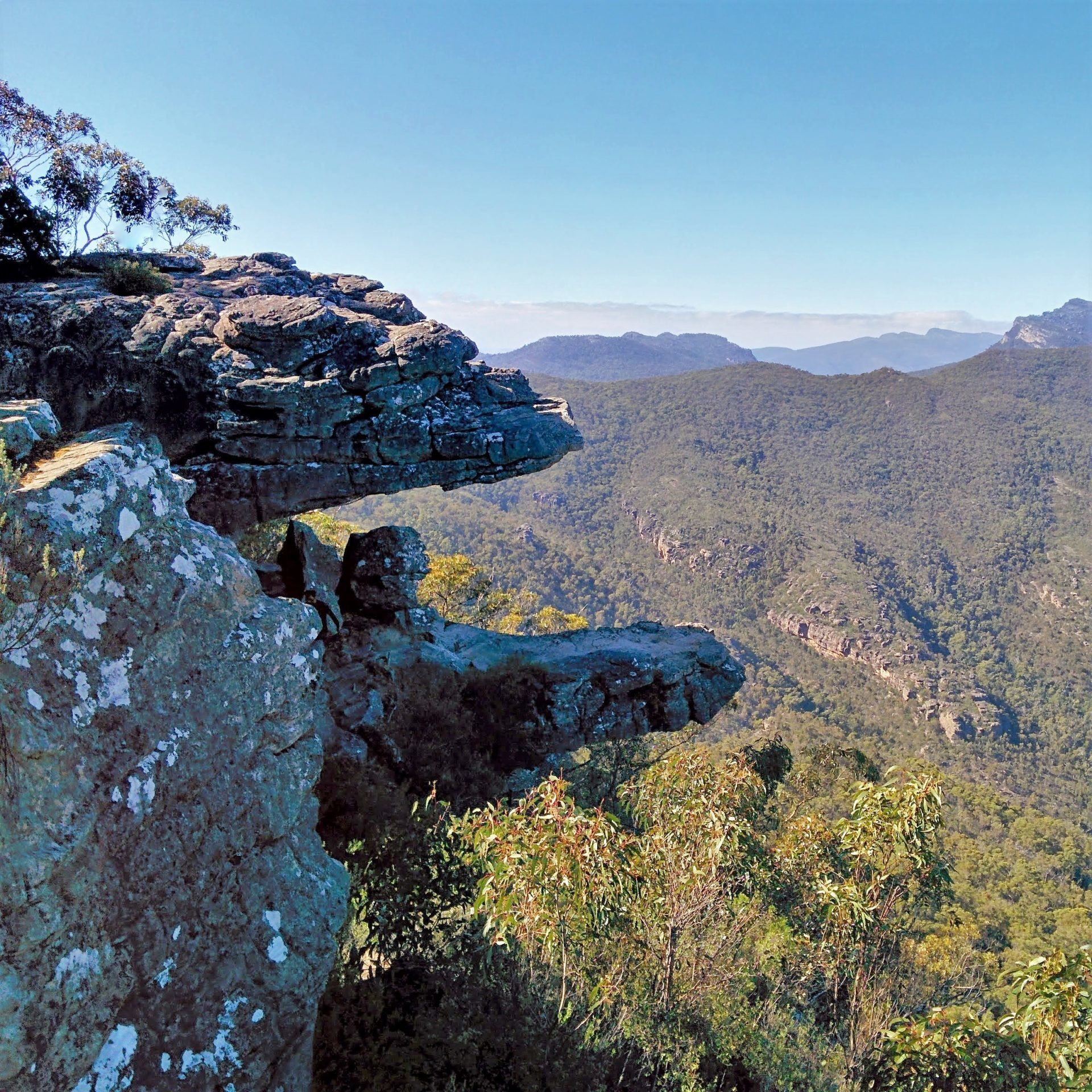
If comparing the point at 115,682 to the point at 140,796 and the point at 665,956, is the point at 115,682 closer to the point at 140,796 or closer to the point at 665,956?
the point at 140,796

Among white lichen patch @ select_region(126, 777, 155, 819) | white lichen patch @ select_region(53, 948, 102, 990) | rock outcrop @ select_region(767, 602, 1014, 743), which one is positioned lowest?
rock outcrop @ select_region(767, 602, 1014, 743)

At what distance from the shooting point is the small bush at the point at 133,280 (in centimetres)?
1224

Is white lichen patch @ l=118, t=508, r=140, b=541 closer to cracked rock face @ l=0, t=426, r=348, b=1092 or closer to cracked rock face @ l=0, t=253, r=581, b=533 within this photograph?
cracked rock face @ l=0, t=426, r=348, b=1092

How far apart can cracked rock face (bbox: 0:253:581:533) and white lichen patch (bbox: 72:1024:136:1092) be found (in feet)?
27.7

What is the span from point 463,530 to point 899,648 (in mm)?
66170

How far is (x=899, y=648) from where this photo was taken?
9825cm

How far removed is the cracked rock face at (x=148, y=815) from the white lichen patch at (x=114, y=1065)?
10 millimetres

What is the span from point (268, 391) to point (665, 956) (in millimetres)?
10125

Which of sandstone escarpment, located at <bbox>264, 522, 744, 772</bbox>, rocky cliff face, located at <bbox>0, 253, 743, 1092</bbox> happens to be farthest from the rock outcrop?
rocky cliff face, located at <bbox>0, 253, 743, 1092</bbox>

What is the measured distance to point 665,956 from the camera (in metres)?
8.02

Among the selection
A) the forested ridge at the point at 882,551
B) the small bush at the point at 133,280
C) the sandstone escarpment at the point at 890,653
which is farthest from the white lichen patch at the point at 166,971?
the sandstone escarpment at the point at 890,653

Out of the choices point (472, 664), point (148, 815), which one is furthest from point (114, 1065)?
point (472, 664)

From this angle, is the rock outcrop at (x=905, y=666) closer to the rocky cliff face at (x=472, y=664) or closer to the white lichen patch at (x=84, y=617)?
the rocky cliff face at (x=472, y=664)

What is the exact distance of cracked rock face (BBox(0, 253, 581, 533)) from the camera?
35.8ft
